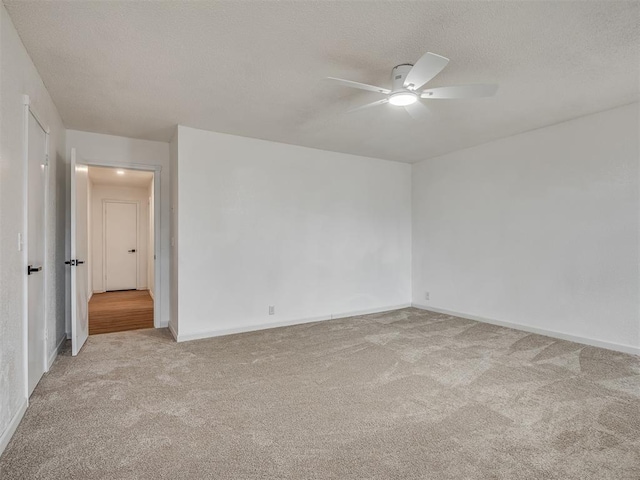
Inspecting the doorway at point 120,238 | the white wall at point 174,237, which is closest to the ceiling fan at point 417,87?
the white wall at point 174,237

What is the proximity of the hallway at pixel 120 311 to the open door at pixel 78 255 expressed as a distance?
2.23 feet

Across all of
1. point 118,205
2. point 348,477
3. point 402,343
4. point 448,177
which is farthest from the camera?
point 118,205

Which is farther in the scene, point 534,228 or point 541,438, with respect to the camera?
point 534,228

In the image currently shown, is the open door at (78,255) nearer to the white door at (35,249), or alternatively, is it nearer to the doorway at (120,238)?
the white door at (35,249)

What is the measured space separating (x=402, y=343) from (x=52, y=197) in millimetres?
3908

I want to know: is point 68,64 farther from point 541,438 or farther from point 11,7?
point 541,438

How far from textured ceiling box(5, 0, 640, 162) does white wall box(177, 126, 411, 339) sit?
69cm

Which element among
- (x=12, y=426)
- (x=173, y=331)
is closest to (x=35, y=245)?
(x=12, y=426)

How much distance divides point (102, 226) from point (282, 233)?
545 centimetres

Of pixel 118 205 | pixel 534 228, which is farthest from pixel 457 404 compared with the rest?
pixel 118 205

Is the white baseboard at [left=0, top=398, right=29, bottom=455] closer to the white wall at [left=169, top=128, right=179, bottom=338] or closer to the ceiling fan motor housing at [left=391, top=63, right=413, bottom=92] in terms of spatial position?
the white wall at [left=169, top=128, right=179, bottom=338]

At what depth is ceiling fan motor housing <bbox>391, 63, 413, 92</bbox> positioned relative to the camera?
2.38 meters

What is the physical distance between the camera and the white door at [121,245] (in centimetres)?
768

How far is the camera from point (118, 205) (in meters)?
7.78
